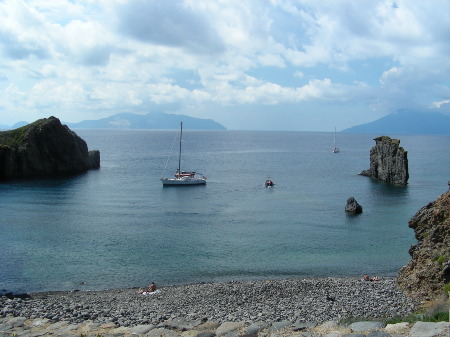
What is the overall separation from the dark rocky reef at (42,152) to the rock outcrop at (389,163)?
8268cm

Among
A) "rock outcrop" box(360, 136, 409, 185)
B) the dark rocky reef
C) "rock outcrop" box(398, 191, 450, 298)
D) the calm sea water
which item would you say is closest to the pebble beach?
→ "rock outcrop" box(398, 191, 450, 298)

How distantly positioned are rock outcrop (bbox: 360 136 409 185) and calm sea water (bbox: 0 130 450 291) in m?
4.89

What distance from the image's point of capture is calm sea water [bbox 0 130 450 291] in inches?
1661

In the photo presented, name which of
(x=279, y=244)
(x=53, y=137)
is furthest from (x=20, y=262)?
(x=53, y=137)

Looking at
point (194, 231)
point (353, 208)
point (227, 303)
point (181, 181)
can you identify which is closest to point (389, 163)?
point (353, 208)

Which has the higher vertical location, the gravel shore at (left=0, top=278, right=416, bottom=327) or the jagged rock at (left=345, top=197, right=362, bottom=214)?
the jagged rock at (left=345, top=197, right=362, bottom=214)

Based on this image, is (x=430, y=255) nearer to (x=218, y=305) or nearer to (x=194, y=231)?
Result: (x=218, y=305)

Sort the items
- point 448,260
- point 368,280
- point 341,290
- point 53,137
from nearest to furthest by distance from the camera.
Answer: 1. point 448,260
2. point 341,290
3. point 368,280
4. point 53,137

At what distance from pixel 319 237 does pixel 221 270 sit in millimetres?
17360

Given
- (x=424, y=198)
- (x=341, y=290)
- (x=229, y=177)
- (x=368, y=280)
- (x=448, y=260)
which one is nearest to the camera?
(x=448, y=260)

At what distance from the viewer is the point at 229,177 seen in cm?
11850

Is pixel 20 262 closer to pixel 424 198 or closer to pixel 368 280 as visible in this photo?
pixel 368 280

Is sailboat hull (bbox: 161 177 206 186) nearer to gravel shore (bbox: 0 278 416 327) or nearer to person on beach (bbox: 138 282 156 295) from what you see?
Result: gravel shore (bbox: 0 278 416 327)

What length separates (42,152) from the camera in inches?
4902
